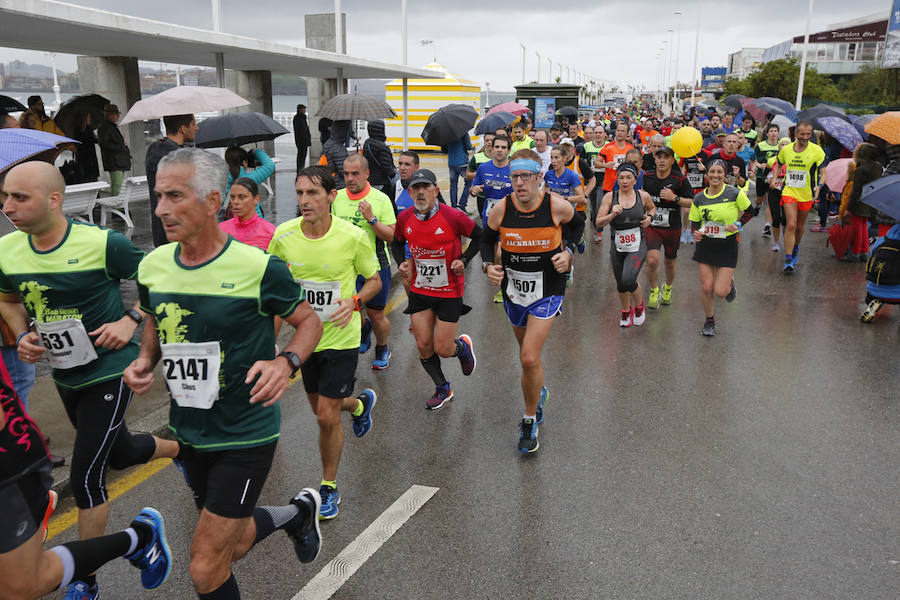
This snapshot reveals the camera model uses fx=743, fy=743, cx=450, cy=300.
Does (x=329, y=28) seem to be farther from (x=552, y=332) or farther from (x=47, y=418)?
(x=47, y=418)

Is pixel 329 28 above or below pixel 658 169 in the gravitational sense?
above

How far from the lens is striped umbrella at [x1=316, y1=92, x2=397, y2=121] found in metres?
9.90

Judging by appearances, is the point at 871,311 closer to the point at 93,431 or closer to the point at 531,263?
the point at 531,263

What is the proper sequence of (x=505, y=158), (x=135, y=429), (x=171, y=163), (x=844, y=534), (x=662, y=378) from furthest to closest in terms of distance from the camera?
(x=505, y=158) < (x=662, y=378) < (x=135, y=429) < (x=844, y=534) < (x=171, y=163)

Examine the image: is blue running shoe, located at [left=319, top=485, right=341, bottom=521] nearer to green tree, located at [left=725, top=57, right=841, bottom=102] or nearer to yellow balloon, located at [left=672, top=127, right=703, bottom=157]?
yellow balloon, located at [left=672, top=127, right=703, bottom=157]

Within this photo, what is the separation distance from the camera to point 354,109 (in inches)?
395

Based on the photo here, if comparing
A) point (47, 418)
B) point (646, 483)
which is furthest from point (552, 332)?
point (47, 418)

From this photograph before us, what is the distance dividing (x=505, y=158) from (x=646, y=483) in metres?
5.76

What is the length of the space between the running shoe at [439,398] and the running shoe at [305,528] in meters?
2.32

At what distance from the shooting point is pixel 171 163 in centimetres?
276

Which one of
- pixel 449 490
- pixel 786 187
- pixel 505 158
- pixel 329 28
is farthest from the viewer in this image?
pixel 329 28

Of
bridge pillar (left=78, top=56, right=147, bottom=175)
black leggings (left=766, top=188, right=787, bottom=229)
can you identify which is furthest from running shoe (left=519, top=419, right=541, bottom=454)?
bridge pillar (left=78, top=56, right=147, bottom=175)

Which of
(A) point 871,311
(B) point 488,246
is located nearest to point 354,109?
(B) point 488,246

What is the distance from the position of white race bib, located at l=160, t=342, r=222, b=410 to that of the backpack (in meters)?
7.59
